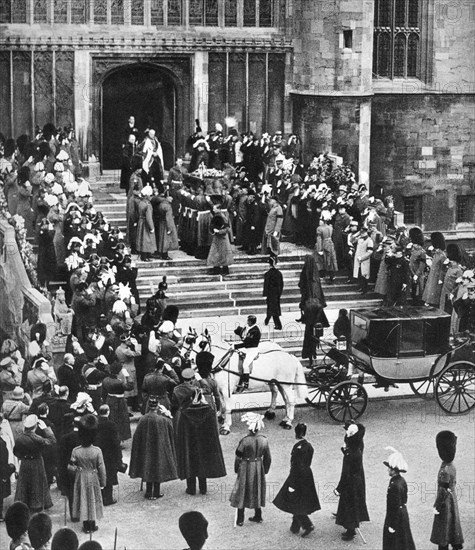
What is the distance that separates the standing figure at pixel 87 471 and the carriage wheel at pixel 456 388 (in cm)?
735

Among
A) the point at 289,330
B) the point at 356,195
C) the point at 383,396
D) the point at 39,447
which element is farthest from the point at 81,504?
the point at 356,195

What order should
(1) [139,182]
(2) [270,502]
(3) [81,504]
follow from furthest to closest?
(1) [139,182], (2) [270,502], (3) [81,504]

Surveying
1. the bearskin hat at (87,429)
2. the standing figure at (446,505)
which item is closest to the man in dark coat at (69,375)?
the bearskin hat at (87,429)

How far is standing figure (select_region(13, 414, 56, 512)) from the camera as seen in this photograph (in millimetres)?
19391

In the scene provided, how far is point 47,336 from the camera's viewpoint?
25078 mm

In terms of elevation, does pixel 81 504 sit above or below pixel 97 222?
below

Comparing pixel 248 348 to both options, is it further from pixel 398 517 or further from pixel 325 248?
pixel 325 248

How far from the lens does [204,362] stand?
22.2m

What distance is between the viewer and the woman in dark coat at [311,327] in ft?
86.9

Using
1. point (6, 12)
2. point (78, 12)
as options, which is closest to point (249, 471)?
point (6, 12)

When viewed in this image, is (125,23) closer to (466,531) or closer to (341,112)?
(341,112)

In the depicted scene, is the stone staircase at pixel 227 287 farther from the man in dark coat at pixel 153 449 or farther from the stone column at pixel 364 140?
the man in dark coat at pixel 153 449

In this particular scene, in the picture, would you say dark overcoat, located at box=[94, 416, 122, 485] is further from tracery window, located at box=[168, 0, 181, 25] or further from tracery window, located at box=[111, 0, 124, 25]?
tracery window, located at box=[168, 0, 181, 25]

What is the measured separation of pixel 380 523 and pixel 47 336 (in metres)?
7.85
